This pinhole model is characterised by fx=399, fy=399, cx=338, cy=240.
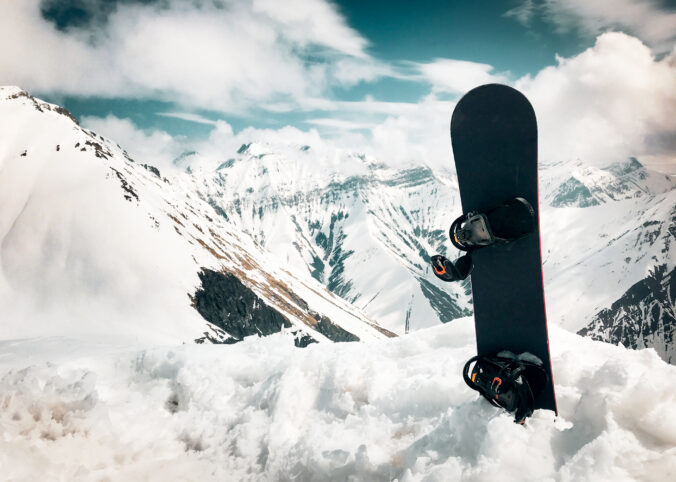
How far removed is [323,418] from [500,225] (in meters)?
4.47

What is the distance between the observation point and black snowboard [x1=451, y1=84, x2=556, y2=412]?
6.71 meters

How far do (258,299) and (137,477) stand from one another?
447 ft

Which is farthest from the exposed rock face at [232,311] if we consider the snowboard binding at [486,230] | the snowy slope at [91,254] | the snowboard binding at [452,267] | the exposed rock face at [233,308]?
the snowboard binding at [486,230]

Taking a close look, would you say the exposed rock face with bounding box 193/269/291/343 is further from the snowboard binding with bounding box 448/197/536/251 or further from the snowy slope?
the snowboard binding with bounding box 448/197/536/251

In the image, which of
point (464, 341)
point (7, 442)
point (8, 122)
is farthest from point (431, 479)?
point (8, 122)

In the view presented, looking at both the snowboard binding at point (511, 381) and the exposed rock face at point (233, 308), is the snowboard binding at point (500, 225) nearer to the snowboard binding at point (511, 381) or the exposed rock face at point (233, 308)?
the snowboard binding at point (511, 381)

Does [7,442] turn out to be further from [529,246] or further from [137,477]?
[529,246]

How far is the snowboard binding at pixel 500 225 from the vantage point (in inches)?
246

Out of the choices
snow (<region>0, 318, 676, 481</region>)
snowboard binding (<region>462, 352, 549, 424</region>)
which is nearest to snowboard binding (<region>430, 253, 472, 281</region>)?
snowboard binding (<region>462, 352, 549, 424</region>)

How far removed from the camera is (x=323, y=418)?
23.0 feet

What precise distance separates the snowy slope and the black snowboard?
76.5 m

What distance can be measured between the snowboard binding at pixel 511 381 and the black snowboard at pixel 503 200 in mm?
353

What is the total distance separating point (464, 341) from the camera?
9.41 meters

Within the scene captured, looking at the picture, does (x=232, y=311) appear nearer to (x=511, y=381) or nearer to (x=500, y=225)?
(x=500, y=225)
